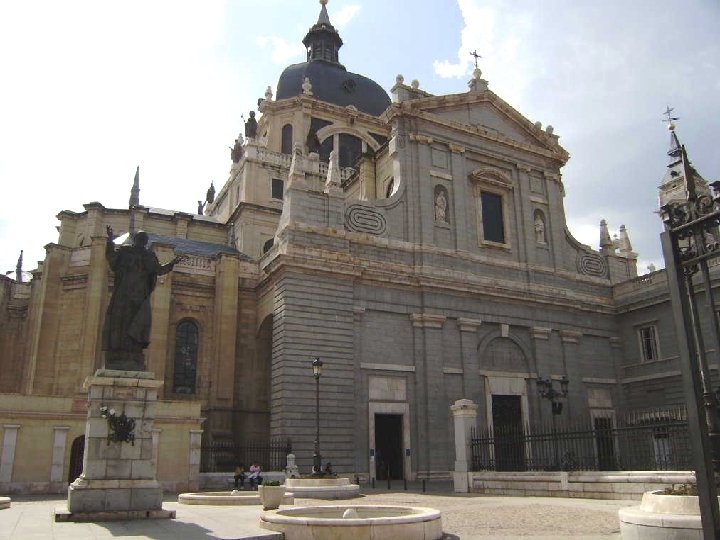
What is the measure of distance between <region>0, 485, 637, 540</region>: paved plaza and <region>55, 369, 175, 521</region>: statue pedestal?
0.48 m

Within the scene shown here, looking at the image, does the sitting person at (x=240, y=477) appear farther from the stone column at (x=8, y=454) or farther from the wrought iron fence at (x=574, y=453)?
the wrought iron fence at (x=574, y=453)

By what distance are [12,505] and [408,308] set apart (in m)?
16.1

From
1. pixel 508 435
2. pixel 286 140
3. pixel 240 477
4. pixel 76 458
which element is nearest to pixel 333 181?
pixel 240 477

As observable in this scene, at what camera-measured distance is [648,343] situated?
3139 centimetres

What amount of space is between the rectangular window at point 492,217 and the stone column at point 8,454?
67.2ft

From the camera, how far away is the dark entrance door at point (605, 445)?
18.2 meters

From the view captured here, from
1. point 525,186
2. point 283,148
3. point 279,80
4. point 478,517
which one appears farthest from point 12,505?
point 279,80

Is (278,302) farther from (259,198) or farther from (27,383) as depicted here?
(259,198)

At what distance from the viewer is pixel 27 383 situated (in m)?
27.2

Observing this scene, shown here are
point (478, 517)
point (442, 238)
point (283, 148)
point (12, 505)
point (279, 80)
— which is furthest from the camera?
point (279, 80)

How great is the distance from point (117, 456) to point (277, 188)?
30.2 meters

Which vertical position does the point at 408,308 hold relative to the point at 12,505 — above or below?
above

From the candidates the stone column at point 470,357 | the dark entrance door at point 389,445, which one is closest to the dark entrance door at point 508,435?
the stone column at point 470,357

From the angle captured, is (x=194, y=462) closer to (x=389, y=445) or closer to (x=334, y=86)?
(x=389, y=445)
